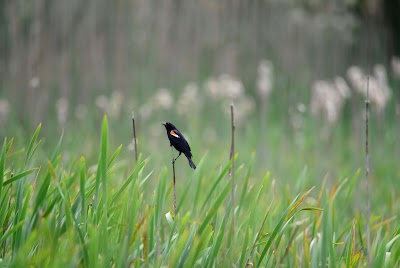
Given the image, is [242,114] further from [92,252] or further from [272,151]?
[92,252]

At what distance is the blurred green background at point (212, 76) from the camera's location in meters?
4.57

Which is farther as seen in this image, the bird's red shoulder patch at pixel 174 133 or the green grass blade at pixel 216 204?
the bird's red shoulder patch at pixel 174 133

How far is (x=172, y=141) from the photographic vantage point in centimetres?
161

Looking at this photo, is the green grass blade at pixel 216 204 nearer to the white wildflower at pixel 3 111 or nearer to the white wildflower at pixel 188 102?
the white wildflower at pixel 3 111

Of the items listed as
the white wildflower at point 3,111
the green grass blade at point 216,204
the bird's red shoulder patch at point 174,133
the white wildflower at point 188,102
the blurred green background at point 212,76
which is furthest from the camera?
the white wildflower at point 188,102

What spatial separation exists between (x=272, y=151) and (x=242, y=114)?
1260mm

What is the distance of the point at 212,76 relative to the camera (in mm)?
7582

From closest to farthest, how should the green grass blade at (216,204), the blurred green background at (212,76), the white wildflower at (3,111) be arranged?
the green grass blade at (216,204) → the blurred green background at (212,76) → the white wildflower at (3,111)

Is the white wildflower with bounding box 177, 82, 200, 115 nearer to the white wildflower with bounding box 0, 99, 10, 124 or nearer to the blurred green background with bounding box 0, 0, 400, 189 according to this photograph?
the blurred green background with bounding box 0, 0, 400, 189

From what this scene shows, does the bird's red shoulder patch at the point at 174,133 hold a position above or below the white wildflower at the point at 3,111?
above

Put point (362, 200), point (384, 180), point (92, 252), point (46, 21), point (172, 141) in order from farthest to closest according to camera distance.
Result: point (46, 21) < point (384, 180) < point (362, 200) < point (172, 141) < point (92, 252)

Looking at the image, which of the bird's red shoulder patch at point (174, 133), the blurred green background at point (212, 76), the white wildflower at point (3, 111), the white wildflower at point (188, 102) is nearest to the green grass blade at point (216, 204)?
the bird's red shoulder patch at point (174, 133)

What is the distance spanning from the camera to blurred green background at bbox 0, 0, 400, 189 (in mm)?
4574

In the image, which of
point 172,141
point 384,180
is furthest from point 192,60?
point 172,141
